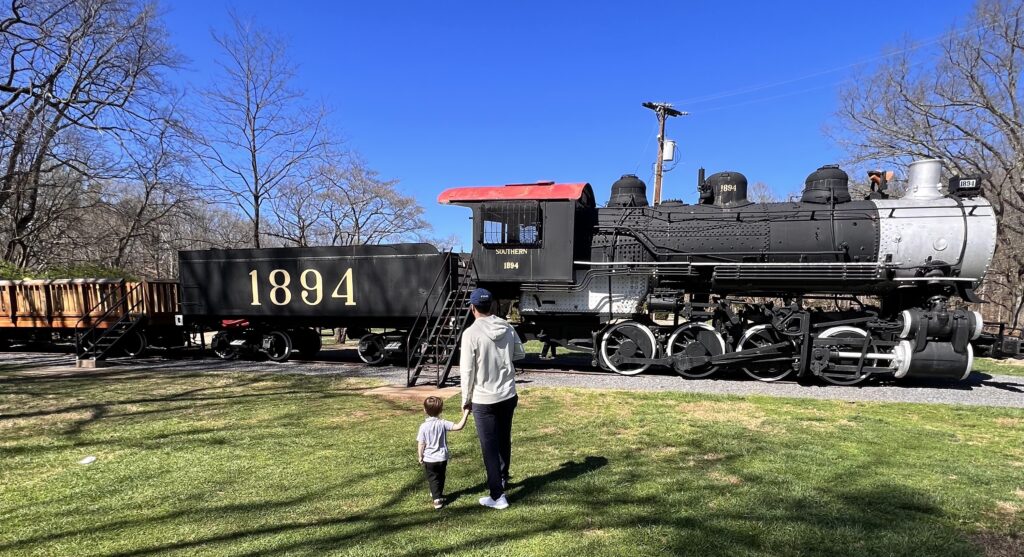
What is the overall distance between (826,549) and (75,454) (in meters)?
6.47

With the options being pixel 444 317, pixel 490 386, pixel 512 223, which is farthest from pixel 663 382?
pixel 490 386

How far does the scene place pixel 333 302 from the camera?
10.3 meters

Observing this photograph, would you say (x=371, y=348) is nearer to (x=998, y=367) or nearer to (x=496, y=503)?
(x=496, y=503)

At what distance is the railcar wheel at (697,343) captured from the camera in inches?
332

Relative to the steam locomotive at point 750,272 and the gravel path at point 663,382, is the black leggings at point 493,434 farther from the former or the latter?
the steam locomotive at point 750,272

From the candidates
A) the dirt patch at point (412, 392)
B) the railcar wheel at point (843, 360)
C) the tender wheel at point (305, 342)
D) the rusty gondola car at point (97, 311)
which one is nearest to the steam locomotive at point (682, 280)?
the railcar wheel at point (843, 360)

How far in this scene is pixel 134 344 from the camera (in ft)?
40.7

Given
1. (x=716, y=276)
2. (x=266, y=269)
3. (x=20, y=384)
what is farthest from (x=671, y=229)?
(x=20, y=384)

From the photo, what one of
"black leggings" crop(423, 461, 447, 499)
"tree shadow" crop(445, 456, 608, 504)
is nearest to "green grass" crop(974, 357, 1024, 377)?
"tree shadow" crop(445, 456, 608, 504)

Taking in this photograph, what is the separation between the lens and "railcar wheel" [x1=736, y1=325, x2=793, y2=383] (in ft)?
27.3

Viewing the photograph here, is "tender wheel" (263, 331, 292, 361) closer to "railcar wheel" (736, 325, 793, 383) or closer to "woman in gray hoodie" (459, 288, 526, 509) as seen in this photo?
"woman in gray hoodie" (459, 288, 526, 509)

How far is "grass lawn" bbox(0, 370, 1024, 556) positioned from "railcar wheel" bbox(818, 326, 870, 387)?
1.27 m

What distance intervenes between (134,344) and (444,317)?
29.2 feet

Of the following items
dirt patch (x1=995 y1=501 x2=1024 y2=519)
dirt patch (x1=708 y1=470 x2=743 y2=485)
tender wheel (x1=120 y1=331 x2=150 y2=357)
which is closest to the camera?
dirt patch (x1=995 y1=501 x2=1024 y2=519)
